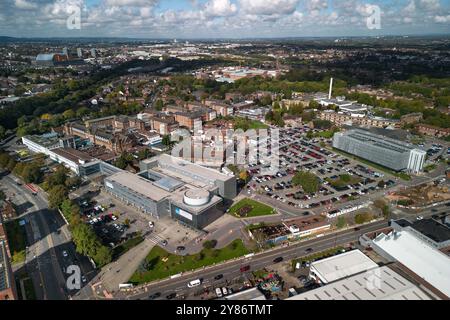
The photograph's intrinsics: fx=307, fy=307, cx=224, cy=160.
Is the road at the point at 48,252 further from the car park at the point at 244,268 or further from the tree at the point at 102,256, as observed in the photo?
the car park at the point at 244,268

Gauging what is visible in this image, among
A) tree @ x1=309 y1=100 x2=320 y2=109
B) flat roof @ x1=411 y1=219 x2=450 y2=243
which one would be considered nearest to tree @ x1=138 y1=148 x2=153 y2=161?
flat roof @ x1=411 y1=219 x2=450 y2=243

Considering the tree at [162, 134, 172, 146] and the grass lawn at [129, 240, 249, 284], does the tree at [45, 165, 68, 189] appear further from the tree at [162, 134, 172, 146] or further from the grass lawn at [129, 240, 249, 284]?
the grass lawn at [129, 240, 249, 284]

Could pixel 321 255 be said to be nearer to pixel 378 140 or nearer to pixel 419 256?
pixel 419 256

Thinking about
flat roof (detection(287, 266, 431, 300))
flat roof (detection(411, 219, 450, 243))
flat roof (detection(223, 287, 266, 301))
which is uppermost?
flat roof (detection(287, 266, 431, 300))
